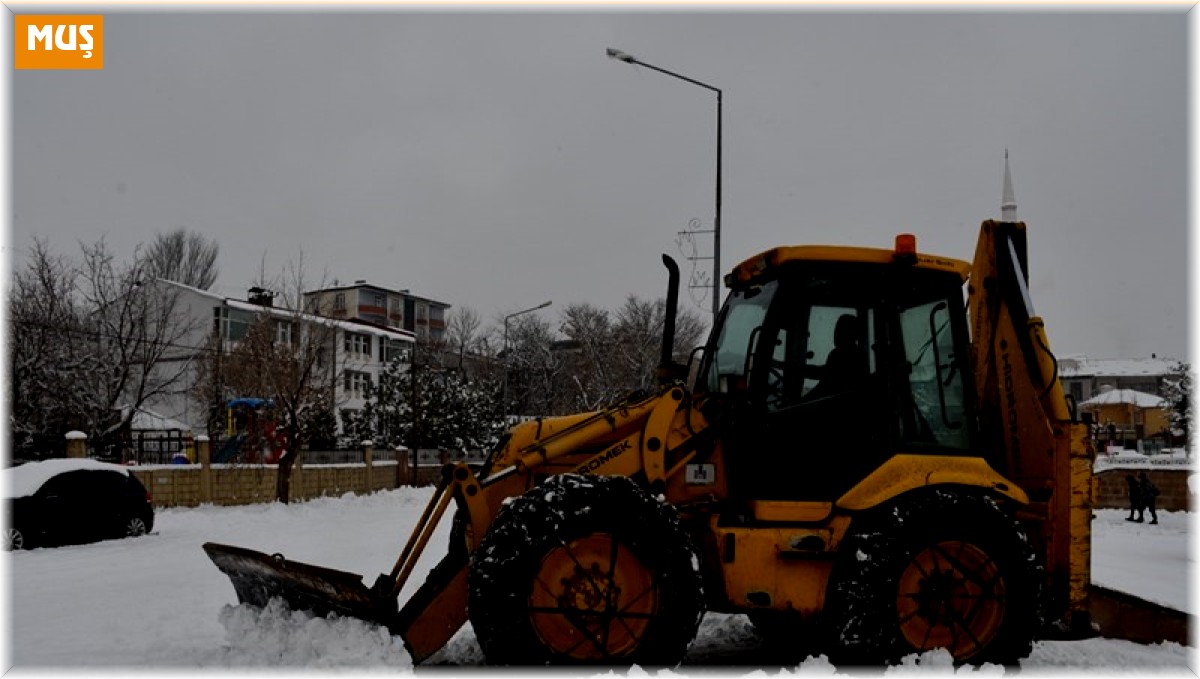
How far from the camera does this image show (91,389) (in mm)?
31312

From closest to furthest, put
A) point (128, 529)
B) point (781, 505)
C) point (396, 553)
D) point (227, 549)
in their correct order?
point (781, 505) < point (227, 549) < point (396, 553) < point (128, 529)

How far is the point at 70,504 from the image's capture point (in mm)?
17672

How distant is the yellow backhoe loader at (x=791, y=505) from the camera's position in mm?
6223

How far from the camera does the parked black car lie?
17031mm

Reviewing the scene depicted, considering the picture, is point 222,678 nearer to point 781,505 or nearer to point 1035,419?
point 781,505

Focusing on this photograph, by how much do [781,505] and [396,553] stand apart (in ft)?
34.2

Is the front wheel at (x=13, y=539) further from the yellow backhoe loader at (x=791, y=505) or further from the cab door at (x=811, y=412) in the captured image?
the cab door at (x=811, y=412)

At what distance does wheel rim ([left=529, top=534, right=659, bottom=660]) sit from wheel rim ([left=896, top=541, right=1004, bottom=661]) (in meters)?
1.66

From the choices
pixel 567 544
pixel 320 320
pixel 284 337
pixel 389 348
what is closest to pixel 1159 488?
pixel 284 337

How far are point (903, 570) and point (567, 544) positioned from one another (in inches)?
81.5

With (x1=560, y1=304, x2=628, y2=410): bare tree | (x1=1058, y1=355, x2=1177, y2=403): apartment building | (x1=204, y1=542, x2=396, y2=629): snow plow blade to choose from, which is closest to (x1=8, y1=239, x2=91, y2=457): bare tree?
(x1=560, y1=304, x2=628, y2=410): bare tree

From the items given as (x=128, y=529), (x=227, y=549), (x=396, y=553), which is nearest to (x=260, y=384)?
(x=128, y=529)

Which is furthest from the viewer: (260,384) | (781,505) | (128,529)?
(260,384)

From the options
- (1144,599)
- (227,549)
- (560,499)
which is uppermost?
(560,499)
